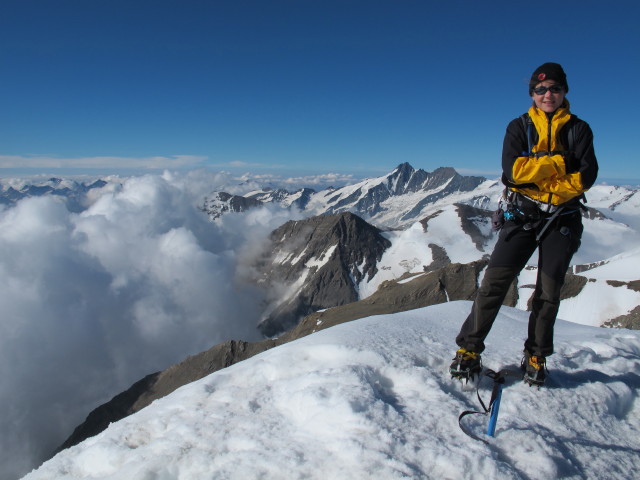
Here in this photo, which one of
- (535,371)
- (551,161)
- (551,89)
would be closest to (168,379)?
(535,371)

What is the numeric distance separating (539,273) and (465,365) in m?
2.10

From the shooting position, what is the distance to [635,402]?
6.32 m

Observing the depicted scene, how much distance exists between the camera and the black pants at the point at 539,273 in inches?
252

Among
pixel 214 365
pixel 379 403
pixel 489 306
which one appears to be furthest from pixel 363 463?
pixel 214 365

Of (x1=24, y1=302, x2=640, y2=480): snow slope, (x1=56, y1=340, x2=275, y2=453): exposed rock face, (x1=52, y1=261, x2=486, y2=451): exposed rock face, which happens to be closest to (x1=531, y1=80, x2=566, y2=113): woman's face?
(x1=24, y1=302, x2=640, y2=480): snow slope

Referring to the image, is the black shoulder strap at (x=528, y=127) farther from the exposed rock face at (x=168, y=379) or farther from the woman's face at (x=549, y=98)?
the exposed rock face at (x=168, y=379)

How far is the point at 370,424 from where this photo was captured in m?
4.79

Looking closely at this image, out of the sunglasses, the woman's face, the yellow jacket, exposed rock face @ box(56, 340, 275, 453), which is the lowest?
exposed rock face @ box(56, 340, 275, 453)

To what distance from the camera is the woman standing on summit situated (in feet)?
19.8

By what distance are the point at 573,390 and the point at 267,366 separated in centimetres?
513

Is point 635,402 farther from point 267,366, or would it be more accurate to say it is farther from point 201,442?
point 201,442

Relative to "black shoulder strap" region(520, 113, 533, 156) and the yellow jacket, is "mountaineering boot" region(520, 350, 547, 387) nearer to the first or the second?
the yellow jacket

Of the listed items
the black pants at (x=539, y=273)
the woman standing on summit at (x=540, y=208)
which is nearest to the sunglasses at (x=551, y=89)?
the woman standing on summit at (x=540, y=208)

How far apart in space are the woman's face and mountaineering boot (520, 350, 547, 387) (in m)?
4.10
